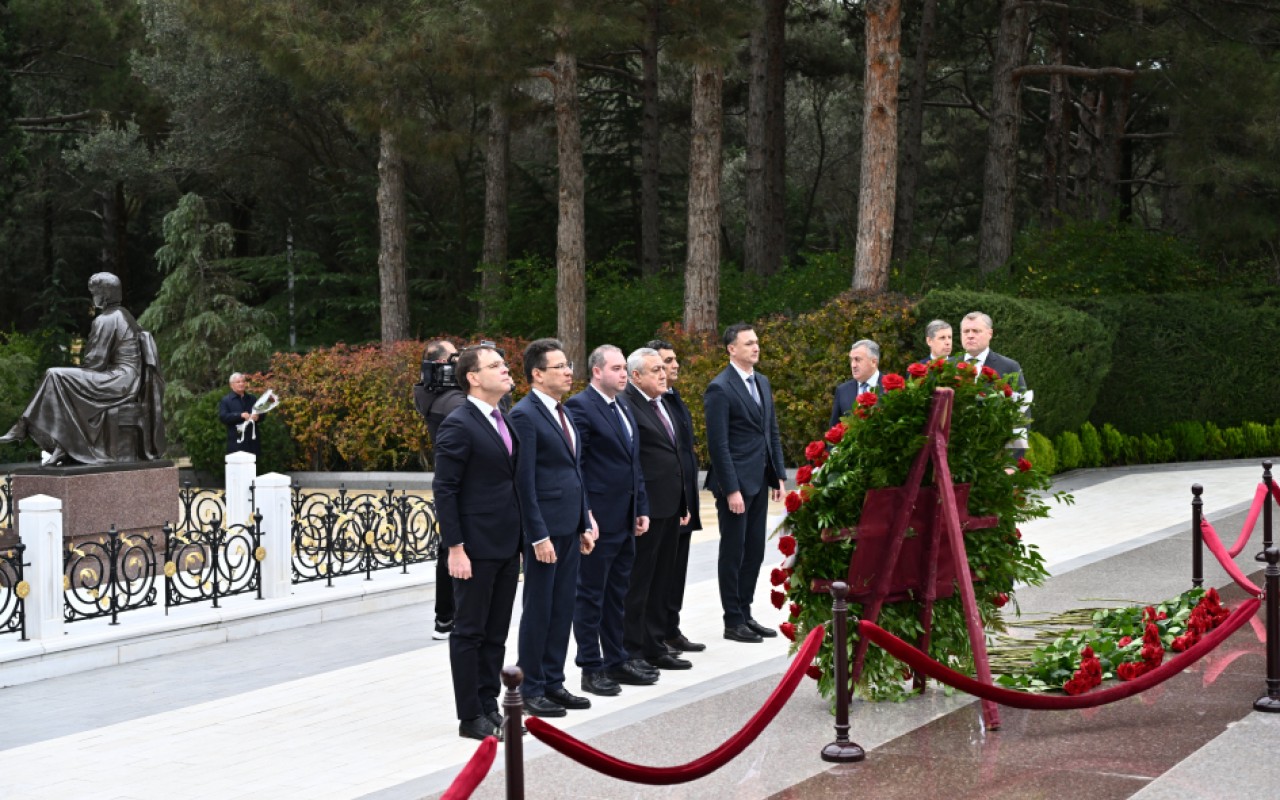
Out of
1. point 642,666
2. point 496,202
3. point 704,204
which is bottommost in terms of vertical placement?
point 642,666

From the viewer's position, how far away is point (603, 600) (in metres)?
8.41

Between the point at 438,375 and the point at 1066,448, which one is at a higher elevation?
the point at 438,375

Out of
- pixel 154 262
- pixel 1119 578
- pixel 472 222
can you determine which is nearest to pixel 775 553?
pixel 1119 578

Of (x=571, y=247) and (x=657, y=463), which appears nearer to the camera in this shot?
(x=657, y=463)

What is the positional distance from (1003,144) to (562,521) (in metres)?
23.5

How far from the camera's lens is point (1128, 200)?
41.1 m

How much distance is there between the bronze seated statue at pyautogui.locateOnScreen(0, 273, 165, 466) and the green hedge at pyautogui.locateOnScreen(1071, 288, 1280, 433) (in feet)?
45.9

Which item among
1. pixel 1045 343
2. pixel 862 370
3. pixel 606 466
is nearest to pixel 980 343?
pixel 862 370

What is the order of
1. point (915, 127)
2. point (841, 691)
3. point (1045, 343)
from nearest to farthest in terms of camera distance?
point (841, 691) → point (1045, 343) → point (915, 127)

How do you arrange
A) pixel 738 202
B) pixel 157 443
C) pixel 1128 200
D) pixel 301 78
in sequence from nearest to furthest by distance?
pixel 157 443, pixel 301 78, pixel 1128 200, pixel 738 202

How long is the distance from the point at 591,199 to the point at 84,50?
1339cm

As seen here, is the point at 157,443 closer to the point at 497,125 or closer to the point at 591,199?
the point at 497,125

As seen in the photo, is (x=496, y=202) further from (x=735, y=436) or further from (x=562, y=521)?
(x=562, y=521)

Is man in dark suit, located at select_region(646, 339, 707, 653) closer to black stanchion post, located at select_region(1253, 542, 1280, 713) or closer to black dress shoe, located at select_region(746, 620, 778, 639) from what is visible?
black dress shoe, located at select_region(746, 620, 778, 639)
